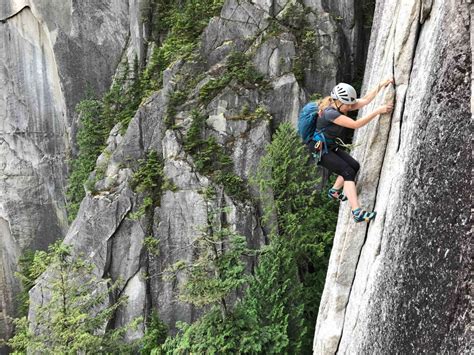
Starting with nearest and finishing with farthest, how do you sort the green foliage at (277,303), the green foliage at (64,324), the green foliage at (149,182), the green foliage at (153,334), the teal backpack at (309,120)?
1. the teal backpack at (309,120)
2. the green foliage at (64,324)
3. the green foliage at (277,303)
4. the green foliage at (153,334)
5. the green foliage at (149,182)

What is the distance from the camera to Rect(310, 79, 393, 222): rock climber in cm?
695

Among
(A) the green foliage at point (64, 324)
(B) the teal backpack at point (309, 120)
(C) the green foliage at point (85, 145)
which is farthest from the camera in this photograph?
(C) the green foliage at point (85, 145)

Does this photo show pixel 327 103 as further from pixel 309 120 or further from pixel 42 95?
pixel 42 95

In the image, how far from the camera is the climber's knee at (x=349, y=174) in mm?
7404

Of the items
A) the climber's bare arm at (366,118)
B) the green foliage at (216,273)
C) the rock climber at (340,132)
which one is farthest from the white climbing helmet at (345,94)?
the green foliage at (216,273)

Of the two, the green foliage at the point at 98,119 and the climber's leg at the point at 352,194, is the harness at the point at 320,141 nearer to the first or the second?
the climber's leg at the point at 352,194

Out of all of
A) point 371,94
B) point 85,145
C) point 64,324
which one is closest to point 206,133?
point 85,145

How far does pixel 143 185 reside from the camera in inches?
656

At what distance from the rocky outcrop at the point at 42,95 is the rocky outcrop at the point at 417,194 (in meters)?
18.0

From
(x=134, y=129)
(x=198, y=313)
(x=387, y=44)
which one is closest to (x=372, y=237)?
(x=387, y=44)

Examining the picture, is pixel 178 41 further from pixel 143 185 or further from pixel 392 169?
pixel 392 169

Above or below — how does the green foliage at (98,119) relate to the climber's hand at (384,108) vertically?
above

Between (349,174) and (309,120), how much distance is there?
114 centimetres

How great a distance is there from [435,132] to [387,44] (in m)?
3.07
